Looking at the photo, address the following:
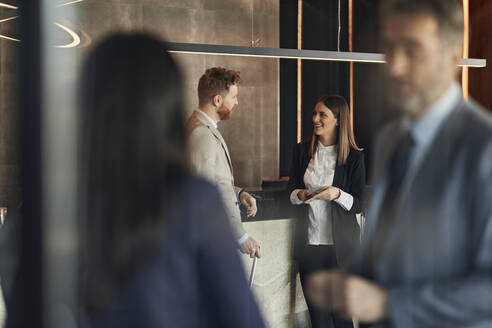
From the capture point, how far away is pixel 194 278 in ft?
1.49

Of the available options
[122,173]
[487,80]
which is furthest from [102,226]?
[487,80]

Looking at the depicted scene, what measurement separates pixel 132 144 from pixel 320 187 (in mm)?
280

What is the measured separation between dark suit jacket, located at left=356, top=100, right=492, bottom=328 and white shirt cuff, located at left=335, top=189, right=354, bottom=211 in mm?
104

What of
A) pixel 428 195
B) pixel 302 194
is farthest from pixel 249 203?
pixel 428 195

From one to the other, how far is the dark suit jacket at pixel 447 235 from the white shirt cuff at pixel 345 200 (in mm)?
104

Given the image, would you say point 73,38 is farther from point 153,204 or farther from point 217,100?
point 217,100

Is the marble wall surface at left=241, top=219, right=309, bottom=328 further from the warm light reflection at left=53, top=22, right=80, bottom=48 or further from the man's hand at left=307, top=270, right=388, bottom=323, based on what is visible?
the warm light reflection at left=53, top=22, right=80, bottom=48

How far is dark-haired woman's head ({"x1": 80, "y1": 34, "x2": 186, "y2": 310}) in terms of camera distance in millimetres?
Answer: 444

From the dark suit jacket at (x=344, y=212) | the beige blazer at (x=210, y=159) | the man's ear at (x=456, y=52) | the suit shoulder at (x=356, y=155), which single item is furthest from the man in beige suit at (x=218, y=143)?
the man's ear at (x=456, y=52)

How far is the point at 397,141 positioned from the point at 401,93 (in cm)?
5

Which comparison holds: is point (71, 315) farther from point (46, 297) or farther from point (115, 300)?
point (115, 300)

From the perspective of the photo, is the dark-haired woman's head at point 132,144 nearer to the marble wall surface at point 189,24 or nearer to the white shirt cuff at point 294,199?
the marble wall surface at point 189,24

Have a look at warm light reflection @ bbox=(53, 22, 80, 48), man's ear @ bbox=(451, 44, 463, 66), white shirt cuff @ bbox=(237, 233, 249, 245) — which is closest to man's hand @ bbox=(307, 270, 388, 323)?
man's ear @ bbox=(451, 44, 463, 66)

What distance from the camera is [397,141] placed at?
43 centimetres
